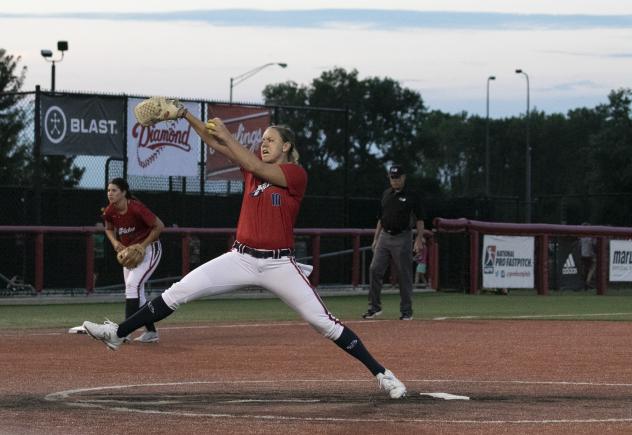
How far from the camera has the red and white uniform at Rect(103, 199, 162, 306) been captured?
1459 cm

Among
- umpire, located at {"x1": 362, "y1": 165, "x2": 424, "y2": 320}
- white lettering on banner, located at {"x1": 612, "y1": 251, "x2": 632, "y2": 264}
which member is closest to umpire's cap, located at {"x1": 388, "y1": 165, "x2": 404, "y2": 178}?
umpire, located at {"x1": 362, "y1": 165, "x2": 424, "y2": 320}

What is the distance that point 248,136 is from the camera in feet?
92.8

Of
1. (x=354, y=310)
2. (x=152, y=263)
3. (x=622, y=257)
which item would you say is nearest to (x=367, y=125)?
(x=622, y=257)

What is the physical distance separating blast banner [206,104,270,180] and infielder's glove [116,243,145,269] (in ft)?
42.5

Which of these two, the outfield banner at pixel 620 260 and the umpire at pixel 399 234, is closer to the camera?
the umpire at pixel 399 234

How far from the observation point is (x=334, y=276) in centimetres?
2716

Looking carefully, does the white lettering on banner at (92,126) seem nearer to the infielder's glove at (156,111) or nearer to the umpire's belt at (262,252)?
the infielder's glove at (156,111)

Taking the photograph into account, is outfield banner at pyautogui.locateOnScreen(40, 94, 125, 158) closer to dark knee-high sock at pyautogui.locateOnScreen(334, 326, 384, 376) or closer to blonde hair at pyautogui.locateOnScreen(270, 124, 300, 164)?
blonde hair at pyautogui.locateOnScreen(270, 124, 300, 164)

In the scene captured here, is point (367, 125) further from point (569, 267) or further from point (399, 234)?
point (399, 234)

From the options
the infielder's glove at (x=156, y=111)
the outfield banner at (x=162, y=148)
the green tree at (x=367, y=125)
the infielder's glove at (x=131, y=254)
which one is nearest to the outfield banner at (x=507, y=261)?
the outfield banner at (x=162, y=148)

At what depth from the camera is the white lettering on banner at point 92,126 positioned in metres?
25.5

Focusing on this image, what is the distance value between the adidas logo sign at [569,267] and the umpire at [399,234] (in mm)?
12461

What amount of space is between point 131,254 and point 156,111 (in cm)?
545

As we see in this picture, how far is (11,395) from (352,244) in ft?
59.2
